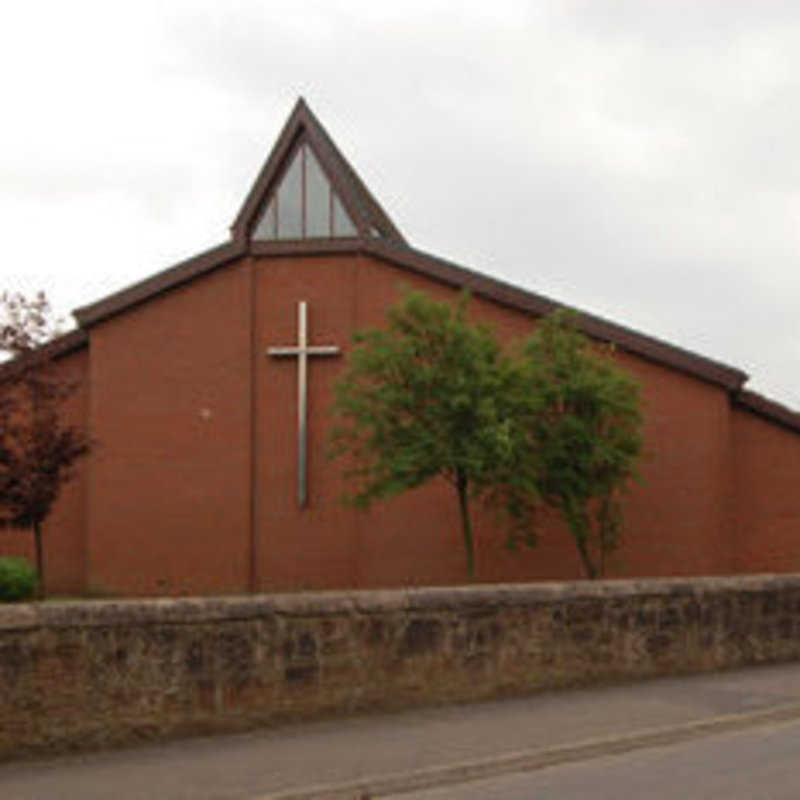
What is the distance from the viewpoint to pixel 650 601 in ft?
49.9

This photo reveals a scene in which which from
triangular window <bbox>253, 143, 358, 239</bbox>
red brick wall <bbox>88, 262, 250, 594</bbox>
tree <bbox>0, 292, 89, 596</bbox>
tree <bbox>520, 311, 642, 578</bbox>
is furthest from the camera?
triangular window <bbox>253, 143, 358, 239</bbox>

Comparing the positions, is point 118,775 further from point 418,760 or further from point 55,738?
point 418,760

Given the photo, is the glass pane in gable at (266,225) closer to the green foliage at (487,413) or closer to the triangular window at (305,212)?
the triangular window at (305,212)

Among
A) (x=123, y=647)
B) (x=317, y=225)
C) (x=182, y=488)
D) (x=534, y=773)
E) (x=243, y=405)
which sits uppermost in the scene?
(x=317, y=225)

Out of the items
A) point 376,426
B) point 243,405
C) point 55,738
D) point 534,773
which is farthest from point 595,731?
point 243,405

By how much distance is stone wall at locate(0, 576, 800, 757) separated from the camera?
10.1 metres

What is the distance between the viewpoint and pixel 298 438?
93.4ft

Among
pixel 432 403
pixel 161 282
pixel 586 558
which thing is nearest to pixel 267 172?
pixel 161 282

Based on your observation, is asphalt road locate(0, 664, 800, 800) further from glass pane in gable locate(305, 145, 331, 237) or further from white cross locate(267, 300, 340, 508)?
glass pane in gable locate(305, 145, 331, 237)

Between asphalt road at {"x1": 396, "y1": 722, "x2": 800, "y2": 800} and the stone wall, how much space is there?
239cm

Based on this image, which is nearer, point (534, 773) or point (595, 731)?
point (534, 773)

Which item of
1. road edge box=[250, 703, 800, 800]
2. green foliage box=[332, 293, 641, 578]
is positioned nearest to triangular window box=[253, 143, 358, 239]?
green foliage box=[332, 293, 641, 578]

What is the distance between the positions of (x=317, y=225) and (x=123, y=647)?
19.9 meters

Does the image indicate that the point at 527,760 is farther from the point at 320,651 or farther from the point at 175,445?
the point at 175,445
